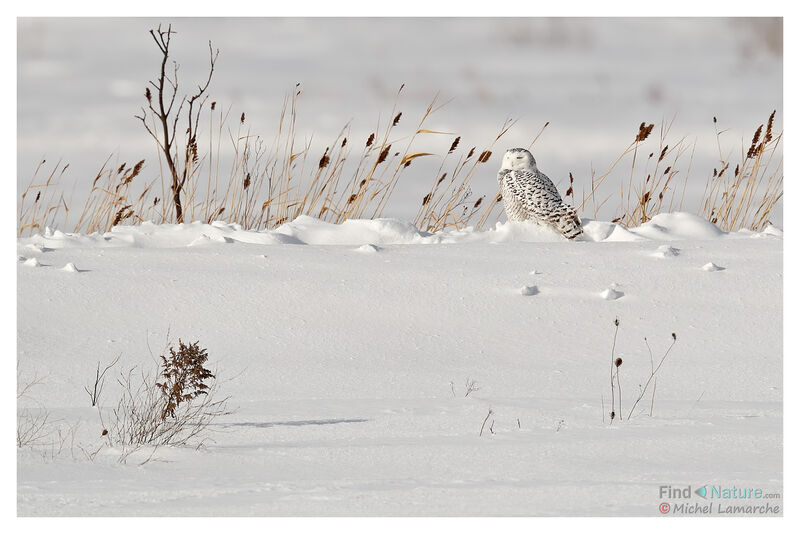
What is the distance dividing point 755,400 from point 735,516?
112cm

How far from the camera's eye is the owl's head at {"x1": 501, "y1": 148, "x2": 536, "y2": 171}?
531 cm

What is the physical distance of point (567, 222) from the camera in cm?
489

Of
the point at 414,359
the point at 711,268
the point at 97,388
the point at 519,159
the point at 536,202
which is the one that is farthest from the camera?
the point at 519,159

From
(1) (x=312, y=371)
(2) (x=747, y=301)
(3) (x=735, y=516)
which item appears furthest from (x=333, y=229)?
(3) (x=735, y=516)

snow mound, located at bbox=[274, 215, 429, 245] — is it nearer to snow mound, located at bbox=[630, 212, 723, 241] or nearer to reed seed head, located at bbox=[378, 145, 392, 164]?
reed seed head, located at bbox=[378, 145, 392, 164]

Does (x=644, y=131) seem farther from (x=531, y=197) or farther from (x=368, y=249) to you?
(x=368, y=249)

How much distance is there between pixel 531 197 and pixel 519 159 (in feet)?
1.24

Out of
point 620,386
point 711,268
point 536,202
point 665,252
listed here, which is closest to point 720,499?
point 620,386

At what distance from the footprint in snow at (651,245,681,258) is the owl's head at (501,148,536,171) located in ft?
3.69

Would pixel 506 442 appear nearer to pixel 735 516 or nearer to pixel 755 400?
pixel 735 516

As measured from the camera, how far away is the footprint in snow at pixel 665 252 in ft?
14.4

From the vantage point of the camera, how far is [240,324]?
3721 mm

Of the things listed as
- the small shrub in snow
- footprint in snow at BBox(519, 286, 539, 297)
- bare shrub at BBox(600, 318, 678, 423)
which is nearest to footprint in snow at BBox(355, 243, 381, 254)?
footprint in snow at BBox(519, 286, 539, 297)

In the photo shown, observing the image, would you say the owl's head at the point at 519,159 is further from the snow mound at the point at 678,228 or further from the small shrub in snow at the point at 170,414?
the small shrub in snow at the point at 170,414
